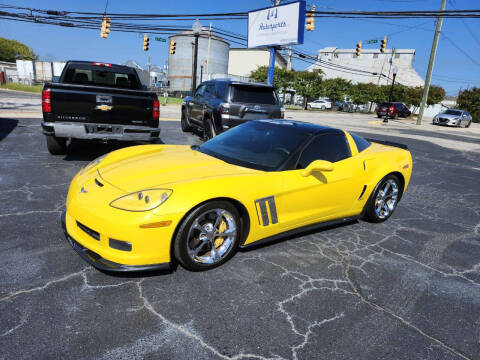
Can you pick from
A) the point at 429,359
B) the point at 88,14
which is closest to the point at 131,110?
the point at 429,359

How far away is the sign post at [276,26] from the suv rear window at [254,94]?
937 cm

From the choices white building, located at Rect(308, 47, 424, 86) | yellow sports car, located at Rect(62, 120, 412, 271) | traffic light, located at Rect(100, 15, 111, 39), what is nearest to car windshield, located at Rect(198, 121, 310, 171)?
yellow sports car, located at Rect(62, 120, 412, 271)

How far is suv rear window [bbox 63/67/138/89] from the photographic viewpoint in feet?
24.0

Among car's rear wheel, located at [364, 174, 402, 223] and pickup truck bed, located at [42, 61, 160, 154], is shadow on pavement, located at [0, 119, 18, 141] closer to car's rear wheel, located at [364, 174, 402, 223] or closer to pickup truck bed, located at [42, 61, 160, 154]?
pickup truck bed, located at [42, 61, 160, 154]

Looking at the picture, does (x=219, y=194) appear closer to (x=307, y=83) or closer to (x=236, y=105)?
(x=236, y=105)

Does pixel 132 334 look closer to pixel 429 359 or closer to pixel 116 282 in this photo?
pixel 116 282

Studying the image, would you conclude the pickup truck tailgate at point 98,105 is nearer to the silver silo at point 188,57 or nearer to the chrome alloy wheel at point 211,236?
the chrome alloy wheel at point 211,236

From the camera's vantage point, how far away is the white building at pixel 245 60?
6738 centimetres

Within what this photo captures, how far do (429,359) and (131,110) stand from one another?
19.1ft

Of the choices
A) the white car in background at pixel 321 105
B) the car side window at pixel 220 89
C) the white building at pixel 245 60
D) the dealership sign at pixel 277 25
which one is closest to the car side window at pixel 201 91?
the car side window at pixel 220 89

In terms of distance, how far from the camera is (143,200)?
2.71 m

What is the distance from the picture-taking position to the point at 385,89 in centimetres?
4959

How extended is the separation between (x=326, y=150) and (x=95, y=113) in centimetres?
430

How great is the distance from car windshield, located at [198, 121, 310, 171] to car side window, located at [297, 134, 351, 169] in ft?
0.43
